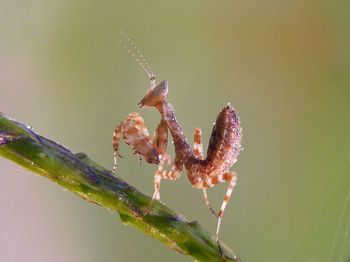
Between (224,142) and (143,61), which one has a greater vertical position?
(143,61)

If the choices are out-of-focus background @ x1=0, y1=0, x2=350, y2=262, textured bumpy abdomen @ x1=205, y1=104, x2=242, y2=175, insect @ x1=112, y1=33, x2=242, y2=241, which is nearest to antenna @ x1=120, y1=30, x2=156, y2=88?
insect @ x1=112, y1=33, x2=242, y2=241

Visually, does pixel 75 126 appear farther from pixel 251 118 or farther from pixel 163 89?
pixel 163 89

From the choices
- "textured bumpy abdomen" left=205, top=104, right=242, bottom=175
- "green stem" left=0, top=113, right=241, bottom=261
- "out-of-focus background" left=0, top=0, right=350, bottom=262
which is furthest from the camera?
"out-of-focus background" left=0, top=0, right=350, bottom=262

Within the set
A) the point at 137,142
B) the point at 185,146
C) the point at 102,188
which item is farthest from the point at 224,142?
the point at 102,188

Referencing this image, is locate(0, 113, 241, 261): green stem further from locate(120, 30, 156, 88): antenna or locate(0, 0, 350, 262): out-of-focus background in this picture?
locate(0, 0, 350, 262): out-of-focus background

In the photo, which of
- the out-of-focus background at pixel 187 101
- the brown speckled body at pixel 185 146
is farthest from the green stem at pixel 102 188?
the out-of-focus background at pixel 187 101

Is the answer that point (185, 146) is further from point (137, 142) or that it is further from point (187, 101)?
point (187, 101)

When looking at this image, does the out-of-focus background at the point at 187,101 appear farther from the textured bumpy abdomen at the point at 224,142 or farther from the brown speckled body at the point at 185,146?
the textured bumpy abdomen at the point at 224,142
